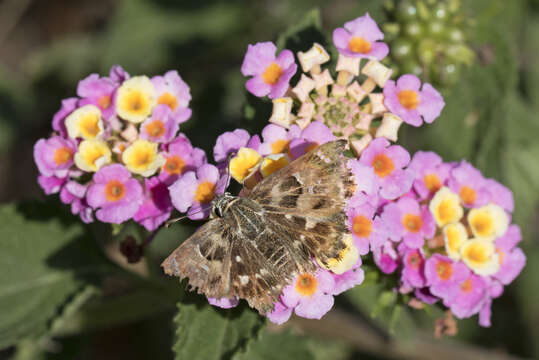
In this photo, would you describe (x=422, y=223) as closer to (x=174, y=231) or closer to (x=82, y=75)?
(x=174, y=231)

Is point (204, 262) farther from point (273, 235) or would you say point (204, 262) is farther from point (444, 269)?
point (444, 269)

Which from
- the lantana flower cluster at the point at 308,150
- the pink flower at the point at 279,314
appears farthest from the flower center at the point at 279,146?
the pink flower at the point at 279,314

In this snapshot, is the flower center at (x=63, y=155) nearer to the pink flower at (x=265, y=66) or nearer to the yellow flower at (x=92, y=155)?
the yellow flower at (x=92, y=155)

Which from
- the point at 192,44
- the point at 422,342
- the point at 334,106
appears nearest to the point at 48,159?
the point at 334,106

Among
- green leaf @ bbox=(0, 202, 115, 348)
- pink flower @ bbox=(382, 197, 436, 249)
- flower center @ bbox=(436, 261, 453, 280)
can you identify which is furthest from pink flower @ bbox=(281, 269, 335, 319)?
green leaf @ bbox=(0, 202, 115, 348)

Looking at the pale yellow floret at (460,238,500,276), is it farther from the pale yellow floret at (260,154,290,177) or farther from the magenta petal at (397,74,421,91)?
the pale yellow floret at (260,154,290,177)

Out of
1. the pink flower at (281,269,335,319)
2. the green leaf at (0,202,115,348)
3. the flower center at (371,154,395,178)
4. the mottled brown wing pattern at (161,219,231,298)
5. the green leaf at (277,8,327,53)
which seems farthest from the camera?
the green leaf at (0,202,115,348)
